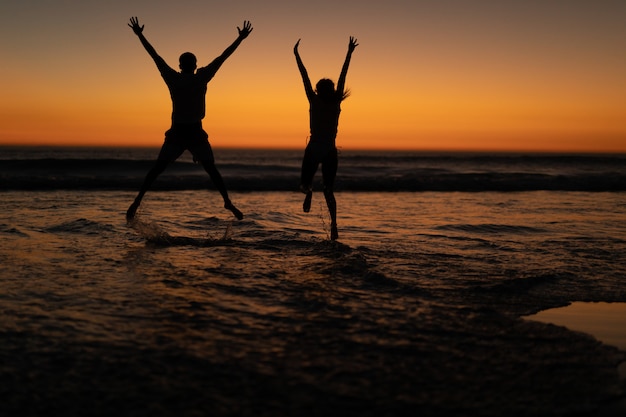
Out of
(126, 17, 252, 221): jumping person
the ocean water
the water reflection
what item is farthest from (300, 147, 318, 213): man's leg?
the water reflection

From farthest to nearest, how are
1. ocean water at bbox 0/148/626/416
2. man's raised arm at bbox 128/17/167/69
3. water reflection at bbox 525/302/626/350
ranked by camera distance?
man's raised arm at bbox 128/17/167/69 < water reflection at bbox 525/302/626/350 < ocean water at bbox 0/148/626/416

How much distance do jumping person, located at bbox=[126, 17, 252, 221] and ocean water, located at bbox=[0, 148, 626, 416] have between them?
1.12 metres

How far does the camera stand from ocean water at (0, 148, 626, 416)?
105 inches

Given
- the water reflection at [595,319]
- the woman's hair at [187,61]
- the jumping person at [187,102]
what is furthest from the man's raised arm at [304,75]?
the water reflection at [595,319]

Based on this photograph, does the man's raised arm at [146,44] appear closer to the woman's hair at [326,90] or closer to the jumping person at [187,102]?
the jumping person at [187,102]

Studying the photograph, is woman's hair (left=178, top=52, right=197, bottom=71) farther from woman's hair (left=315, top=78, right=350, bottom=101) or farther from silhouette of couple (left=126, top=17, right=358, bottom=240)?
woman's hair (left=315, top=78, right=350, bottom=101)

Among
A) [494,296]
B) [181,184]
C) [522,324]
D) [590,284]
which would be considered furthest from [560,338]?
[181,184]

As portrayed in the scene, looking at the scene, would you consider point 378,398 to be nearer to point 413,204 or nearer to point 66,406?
point 66,406

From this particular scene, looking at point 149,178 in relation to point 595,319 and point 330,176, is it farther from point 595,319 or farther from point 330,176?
point 595,319

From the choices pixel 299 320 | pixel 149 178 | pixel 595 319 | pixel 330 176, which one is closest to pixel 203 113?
pixel 149 178

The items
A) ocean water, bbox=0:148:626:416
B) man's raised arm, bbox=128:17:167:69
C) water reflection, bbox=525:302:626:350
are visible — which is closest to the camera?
ocean water, bbox=0:148:626:416

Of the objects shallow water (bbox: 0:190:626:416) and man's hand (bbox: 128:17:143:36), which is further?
man's hand (bbox: 128:17:143:36)

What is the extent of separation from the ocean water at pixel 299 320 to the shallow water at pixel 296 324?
0.05 feet

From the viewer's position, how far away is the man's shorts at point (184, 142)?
7.28 m
